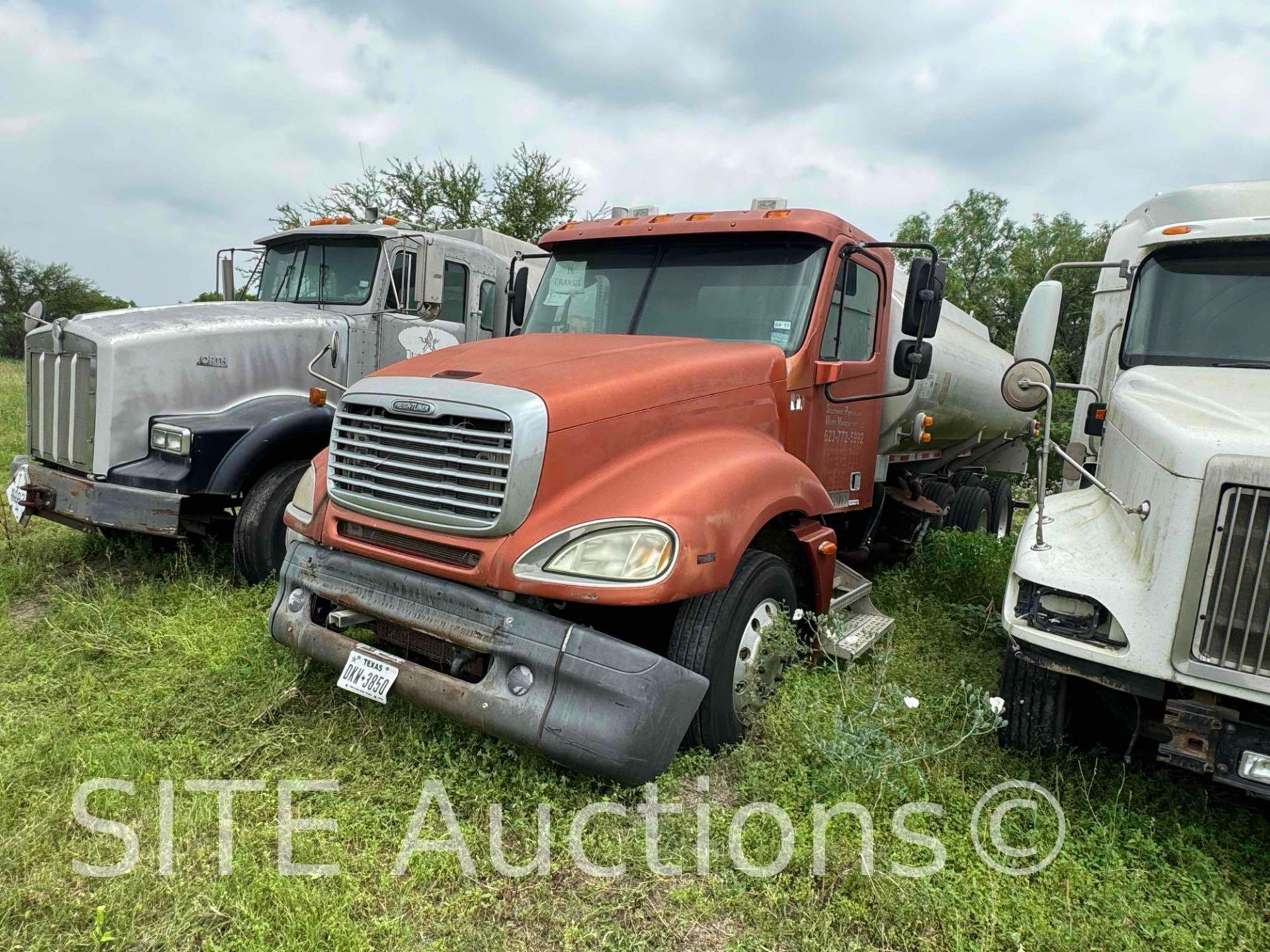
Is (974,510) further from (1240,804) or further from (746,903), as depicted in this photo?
(746,903)

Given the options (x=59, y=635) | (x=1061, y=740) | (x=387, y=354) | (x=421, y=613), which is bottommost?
(x=59, y=635)

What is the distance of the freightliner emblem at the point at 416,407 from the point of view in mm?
3256

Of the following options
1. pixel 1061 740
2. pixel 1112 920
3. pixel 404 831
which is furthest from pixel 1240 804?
pixel 404 831

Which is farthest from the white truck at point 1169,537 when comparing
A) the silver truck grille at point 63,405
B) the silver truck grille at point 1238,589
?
the silver truck grille at point 63,405

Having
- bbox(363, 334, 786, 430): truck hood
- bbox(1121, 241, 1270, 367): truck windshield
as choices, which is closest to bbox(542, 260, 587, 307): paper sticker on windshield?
bbox(363, 334, 786, 430): truck hood

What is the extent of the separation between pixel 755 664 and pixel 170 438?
12.9 ft

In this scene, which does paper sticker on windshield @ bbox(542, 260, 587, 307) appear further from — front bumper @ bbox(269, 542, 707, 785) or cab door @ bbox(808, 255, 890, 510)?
front bumper @ bbox(269, 542, 707, 785)

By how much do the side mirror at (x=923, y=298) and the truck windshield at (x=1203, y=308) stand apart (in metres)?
1.07

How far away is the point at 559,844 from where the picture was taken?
2.93m

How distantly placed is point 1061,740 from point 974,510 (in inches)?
207

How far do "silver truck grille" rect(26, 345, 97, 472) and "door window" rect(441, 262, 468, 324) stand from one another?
8.96 ft

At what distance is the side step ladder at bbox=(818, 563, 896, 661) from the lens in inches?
158

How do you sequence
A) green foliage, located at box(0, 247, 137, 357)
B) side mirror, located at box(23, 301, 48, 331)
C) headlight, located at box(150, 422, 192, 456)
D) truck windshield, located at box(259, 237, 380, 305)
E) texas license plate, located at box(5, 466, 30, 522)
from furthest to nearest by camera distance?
green foliage, located at box(0, 247, 137, 357) < truck windshield, located at box(259, 237, 380, 305) < side mirror, located at box(23, 301, 48, 331) < texas license plate, located at box(5, 466, 30, 522) < headlight, located at box(150, 422, 192, 456)

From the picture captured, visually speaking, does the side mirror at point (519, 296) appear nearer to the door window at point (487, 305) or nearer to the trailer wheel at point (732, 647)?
the door window at point (487, 305)
